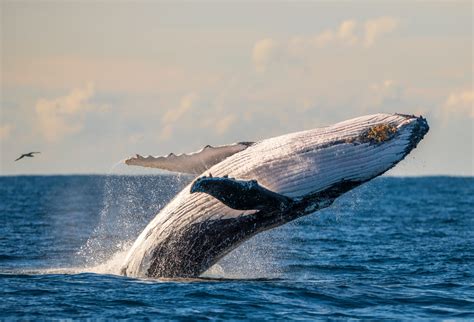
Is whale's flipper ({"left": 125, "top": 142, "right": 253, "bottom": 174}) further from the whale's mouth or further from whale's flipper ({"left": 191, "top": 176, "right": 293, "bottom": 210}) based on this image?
the whale's mouth

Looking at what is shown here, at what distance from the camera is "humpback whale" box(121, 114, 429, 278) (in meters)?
15.2

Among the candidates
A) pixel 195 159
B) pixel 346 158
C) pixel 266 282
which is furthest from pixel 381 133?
pixel 266 282

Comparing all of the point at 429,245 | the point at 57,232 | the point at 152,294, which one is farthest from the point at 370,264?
the point at 57,232

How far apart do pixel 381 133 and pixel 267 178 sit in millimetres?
1981

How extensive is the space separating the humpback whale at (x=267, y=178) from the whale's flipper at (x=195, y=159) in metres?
0.02

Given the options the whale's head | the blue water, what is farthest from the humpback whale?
the blue water

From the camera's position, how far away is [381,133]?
1520cm

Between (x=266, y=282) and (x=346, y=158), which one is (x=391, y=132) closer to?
(x=346, y=158)

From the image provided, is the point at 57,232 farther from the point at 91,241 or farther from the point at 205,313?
the point at 205,313

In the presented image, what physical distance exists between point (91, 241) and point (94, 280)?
38.9 feet

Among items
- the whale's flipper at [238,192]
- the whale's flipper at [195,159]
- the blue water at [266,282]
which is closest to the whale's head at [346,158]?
the whale's flipper at [238,192]

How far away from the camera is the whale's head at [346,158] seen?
49.9 ft

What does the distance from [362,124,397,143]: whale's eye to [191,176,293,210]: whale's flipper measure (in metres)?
1.73

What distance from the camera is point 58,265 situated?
818 inches
